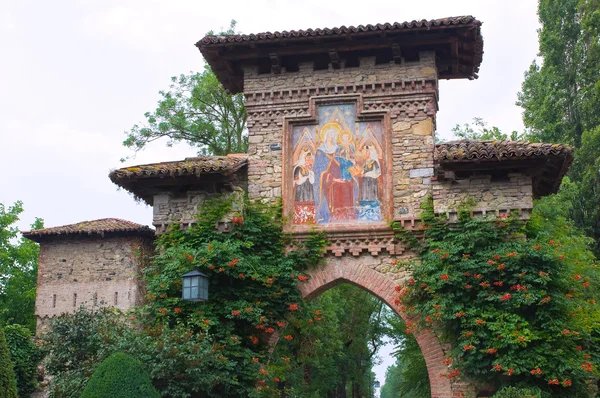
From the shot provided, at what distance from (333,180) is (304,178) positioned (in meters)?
0.57

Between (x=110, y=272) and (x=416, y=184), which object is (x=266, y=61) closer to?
(x=416, y=184)

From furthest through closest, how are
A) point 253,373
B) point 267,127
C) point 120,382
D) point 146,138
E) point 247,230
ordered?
point 146,138, point 267,127, point 247,230, point 253,373, point 120,382

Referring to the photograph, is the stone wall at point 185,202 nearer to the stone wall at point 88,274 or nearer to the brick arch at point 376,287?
the brick arch at point 376,287

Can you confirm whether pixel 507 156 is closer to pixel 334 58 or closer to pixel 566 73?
pixel 334 58

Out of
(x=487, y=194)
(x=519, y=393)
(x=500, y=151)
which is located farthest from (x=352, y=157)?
(x=519, y=393)

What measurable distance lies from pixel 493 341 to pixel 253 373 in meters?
4.08

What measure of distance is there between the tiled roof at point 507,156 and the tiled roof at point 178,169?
12.7 feet

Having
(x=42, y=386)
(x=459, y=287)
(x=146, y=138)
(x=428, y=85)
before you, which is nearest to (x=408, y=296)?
(x=459, y=287)

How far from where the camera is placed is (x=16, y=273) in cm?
2962

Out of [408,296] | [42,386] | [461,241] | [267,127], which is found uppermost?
[267,127]

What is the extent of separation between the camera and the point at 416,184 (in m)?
13.5

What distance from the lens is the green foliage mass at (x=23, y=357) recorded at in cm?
1617

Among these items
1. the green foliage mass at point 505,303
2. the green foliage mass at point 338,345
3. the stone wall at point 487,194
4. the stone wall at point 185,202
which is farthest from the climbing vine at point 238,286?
the green foliage mass at point 338,345

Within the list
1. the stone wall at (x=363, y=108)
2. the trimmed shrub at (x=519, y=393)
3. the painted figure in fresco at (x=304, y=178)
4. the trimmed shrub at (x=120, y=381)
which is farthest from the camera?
the painted figure in fresco at (x=304, y=178)
